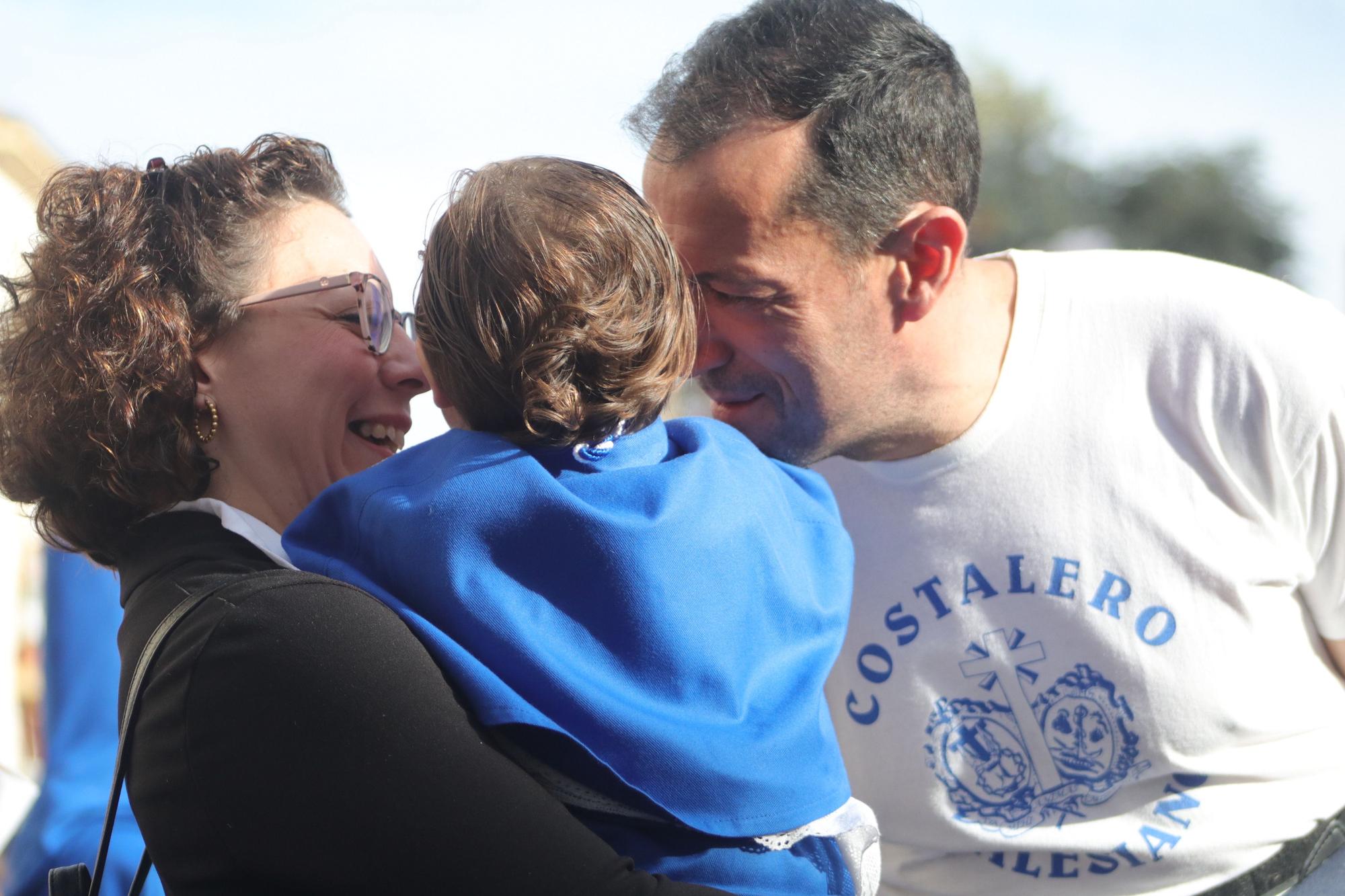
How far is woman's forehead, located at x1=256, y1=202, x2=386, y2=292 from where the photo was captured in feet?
6.34

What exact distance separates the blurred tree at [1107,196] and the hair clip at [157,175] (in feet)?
124

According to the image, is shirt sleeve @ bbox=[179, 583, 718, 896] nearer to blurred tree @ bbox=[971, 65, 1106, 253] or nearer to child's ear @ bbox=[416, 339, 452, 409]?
child's ear @ bbox=[416, 339, 452, 409]

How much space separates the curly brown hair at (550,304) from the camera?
148cm

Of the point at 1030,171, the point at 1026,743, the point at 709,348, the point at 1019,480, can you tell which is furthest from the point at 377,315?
the point at 1030,171

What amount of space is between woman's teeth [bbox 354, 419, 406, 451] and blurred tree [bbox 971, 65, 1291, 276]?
3757 cm

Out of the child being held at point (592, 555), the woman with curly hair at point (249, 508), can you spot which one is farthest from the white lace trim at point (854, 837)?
the woman with curly hair at point (249, 508)

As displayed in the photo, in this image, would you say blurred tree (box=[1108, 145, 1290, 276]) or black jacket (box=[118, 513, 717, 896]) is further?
blurred tree (box=[1108, 145, 1290, 276])

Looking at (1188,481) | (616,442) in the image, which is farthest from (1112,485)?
(616,442)

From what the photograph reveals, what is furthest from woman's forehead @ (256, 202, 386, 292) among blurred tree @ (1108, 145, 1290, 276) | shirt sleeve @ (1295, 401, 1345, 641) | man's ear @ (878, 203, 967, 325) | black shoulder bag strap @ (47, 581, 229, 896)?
blurred tree @ (1108, 145, 1290, 276)

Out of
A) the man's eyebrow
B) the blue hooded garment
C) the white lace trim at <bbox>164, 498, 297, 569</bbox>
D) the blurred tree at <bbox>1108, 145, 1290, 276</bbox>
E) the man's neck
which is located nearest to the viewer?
the blue hooded garment

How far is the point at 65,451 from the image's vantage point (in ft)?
5.86

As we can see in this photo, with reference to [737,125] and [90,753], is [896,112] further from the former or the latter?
[90,753]

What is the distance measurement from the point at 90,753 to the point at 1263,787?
276cm

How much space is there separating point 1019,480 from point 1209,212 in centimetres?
4220
